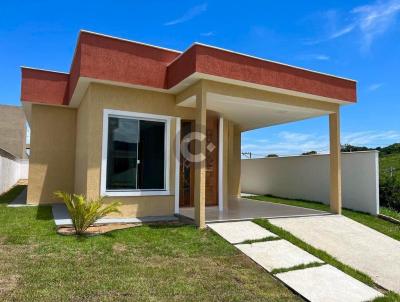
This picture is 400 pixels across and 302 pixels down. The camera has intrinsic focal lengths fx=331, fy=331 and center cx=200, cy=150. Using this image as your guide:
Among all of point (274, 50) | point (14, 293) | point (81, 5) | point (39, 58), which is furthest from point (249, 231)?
point (39, 58)

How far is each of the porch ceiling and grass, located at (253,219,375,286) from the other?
11.9 feet

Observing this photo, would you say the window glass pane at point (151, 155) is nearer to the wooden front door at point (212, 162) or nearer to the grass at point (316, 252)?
the wooden front door at point (212, 162)

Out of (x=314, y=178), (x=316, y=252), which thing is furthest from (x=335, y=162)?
(x=316, y=252)

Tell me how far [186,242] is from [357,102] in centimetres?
796

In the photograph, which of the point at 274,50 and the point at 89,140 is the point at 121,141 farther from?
the point at 274,50

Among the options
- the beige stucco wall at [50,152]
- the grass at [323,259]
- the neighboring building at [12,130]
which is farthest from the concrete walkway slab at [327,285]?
the neighboring building at [12,130]

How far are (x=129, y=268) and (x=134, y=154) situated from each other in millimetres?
4659

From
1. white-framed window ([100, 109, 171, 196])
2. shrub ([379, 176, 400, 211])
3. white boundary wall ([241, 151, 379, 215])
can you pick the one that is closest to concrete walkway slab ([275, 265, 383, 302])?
white-framed window ([100, 109, 171, 196])

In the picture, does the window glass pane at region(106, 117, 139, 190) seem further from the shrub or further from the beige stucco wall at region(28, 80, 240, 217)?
the shrub

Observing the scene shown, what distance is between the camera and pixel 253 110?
40.1 ft

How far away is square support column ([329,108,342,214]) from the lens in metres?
11.3

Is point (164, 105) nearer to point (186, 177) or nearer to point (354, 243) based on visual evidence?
point (186, 177)

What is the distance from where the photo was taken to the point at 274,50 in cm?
1233

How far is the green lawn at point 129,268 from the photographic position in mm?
4824
